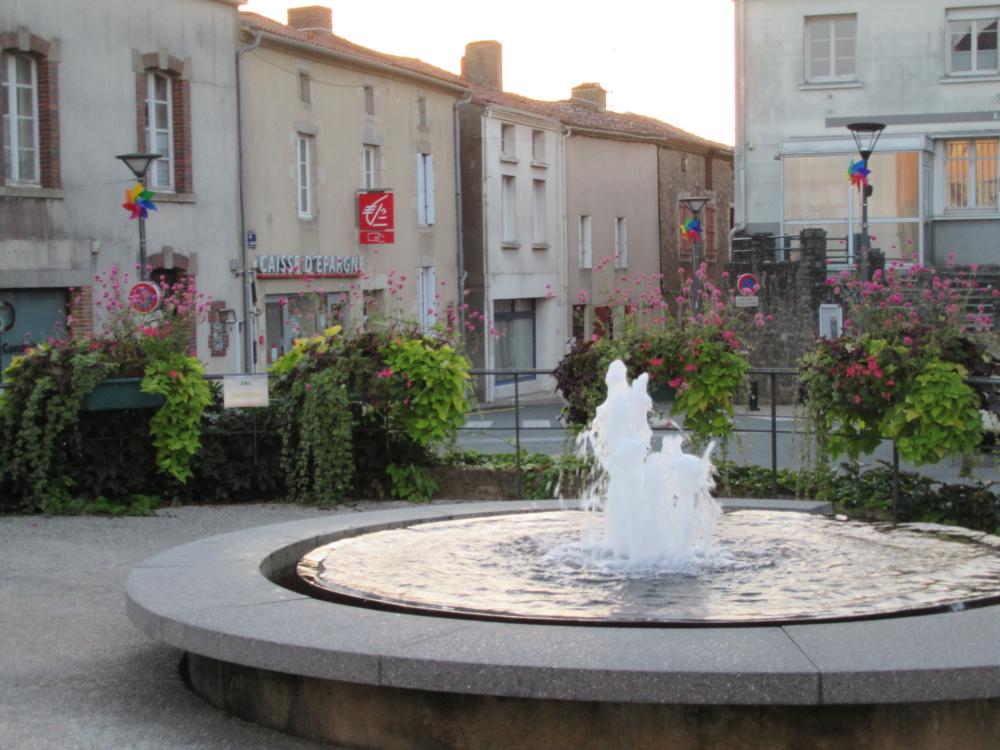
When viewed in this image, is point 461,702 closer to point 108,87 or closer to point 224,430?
point 224,430

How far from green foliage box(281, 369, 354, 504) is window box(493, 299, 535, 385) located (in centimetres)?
2617

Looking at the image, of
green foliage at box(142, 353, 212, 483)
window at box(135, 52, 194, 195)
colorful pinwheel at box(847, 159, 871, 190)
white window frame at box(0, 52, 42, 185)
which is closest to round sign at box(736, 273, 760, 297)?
colorful pinwheel at box(847, 159, 871, 190)

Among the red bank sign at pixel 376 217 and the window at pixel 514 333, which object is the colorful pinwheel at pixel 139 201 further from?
the window at pixel 514 333

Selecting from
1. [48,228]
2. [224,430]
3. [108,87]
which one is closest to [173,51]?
[108,87]

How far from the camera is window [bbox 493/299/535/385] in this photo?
4050 centimetres

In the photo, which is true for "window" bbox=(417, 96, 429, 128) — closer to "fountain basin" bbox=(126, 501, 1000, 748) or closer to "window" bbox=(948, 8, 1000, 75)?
"window" bbox=(948, 8, 1000, 75)

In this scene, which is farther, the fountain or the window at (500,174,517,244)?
the window at (500,174,517,244)

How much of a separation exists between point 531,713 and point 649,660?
532 mm

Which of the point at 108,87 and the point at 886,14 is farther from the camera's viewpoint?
the point at 886,14

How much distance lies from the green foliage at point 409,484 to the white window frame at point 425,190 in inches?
913

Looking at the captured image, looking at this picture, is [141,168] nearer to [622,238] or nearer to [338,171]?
[338,171]

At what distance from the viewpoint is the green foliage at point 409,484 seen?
527 inches

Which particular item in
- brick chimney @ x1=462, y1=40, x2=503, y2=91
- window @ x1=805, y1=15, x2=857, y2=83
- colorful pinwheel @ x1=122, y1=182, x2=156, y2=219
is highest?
brick chimney @ x1=462, y1=40, x2=503, y2=91

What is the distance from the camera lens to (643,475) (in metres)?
8.41
